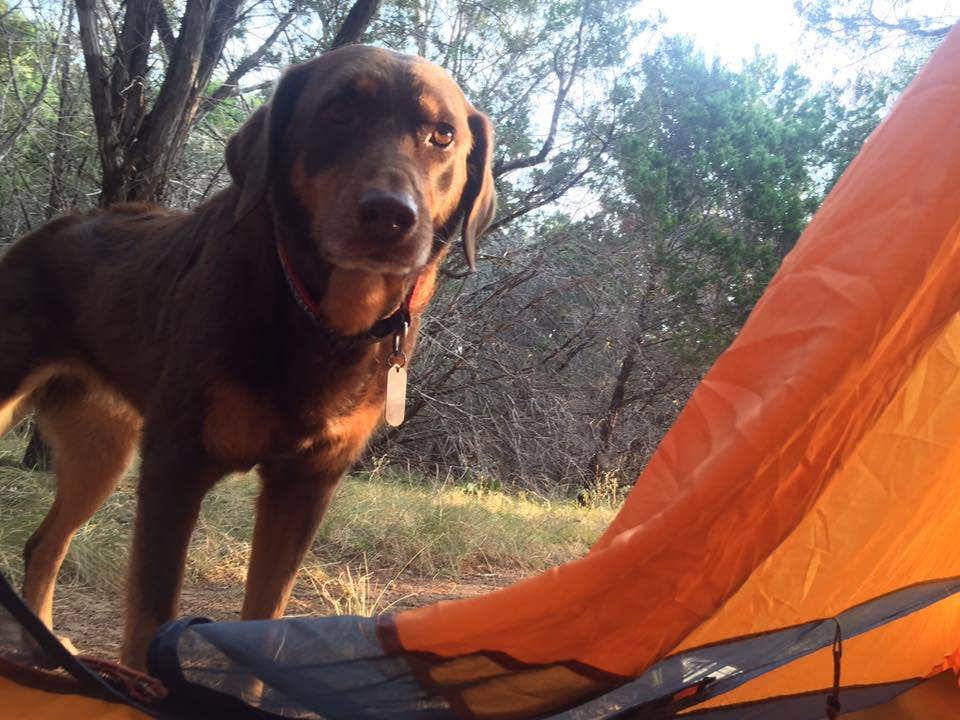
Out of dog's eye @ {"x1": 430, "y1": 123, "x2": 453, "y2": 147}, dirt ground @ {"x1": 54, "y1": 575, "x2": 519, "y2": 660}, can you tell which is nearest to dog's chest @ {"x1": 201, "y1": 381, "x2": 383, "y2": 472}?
dog's eye @ {"x1": 430, "y1": 123, "x2": 453, "y2": 147}

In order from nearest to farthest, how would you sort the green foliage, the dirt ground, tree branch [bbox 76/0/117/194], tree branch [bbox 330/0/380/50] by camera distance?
1. the dirt ground
2. tree branch [bbox 76/0/117/194]
3. tree branch [bbox 330/0/380/50]
4. the green foliage

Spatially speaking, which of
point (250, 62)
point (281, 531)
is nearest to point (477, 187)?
point (281, 531)

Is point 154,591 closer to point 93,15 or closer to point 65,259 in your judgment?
point 65,259

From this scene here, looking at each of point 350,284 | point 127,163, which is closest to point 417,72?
point 350,284

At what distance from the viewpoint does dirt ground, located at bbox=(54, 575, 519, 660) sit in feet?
10.9

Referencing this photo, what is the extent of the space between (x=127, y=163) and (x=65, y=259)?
2.06m

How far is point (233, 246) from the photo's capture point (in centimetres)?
248

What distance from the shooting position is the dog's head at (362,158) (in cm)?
232

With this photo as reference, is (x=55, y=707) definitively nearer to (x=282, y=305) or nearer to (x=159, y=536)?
(x=159, y=536)

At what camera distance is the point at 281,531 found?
270 centimetres

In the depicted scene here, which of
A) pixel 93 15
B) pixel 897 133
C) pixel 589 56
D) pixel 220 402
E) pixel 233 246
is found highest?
pixel 589 56

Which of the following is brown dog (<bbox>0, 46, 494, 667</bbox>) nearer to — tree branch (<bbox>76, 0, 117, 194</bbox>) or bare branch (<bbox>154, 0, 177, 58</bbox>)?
tree branch (<bbox>76, 0, 117, 194</bbox>)

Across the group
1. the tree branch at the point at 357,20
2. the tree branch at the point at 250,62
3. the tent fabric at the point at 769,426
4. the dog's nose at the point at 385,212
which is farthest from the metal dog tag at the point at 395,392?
the tree branch at the point at 250,62

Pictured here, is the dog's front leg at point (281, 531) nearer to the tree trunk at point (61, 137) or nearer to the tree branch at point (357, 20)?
the tree branch at point (357, 20)
